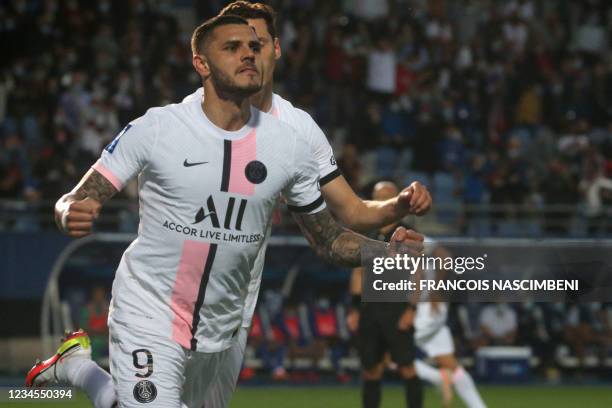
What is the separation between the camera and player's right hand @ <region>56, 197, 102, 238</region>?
526cm

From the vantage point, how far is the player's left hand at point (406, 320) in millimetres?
11188

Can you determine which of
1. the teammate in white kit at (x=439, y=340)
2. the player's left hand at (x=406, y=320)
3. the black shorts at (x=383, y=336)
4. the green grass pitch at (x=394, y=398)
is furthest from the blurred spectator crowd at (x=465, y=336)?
the player's left hand at (x=406, y=320)

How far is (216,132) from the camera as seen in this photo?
18.8ft

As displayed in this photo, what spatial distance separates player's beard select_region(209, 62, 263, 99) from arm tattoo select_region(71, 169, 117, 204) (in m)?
0.66

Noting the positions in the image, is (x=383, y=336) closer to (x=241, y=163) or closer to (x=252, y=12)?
(x=252, y=12)

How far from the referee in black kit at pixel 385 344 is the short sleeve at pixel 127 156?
5.50 m

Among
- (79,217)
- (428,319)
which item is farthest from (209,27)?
(428,319)

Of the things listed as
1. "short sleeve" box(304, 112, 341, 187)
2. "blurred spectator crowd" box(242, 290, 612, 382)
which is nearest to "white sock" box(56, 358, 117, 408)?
"short sleeve" box(304, 112, 341, 187)

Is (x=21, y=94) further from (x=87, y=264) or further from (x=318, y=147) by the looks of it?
(x=318, y=147)

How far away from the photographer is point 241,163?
5.70 metres

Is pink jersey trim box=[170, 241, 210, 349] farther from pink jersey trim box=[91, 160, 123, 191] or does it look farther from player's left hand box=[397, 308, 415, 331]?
player's left hand box=[397, 308, 415, 331]

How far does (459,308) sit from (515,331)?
3.06 feet

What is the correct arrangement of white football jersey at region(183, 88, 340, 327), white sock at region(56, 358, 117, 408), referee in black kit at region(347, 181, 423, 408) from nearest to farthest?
white football jersey at region(183, 88, 340, 327) < white sock at region(56, 358, 117, 408) < referee in black kit at region(347, 181, 423, 408)

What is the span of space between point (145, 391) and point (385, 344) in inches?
235
